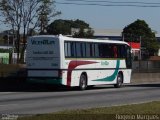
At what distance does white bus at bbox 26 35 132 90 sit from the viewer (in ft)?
104

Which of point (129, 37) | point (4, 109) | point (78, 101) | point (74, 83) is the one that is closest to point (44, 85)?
point (74, 83)

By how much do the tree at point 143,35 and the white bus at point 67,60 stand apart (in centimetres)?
11372

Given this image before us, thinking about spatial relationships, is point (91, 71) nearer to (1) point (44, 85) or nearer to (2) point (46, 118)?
(1) point (44, 85)

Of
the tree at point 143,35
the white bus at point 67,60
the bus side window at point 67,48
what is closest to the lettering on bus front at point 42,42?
the white bus at point 67,60

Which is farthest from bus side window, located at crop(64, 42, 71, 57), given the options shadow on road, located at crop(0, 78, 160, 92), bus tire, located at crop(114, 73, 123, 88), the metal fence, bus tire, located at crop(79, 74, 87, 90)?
the metal fence

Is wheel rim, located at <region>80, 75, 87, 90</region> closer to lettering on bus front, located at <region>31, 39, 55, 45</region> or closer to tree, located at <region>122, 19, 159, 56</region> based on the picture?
lettering on bus front, located at <region>31, 39, 55, 45</region>

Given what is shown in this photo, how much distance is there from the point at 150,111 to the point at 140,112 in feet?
1.53

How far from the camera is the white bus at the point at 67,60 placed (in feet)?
104

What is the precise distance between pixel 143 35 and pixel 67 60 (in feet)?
411

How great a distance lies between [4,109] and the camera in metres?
19.5

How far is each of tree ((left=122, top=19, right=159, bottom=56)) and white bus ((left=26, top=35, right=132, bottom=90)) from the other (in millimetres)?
113718

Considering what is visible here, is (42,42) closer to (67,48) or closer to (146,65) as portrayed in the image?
(67,48)

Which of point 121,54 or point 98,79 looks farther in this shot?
point 121,54

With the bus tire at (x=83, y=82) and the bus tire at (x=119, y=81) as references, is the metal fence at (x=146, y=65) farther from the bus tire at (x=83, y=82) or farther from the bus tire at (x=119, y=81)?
the bus tire at (x=83, y=82)
